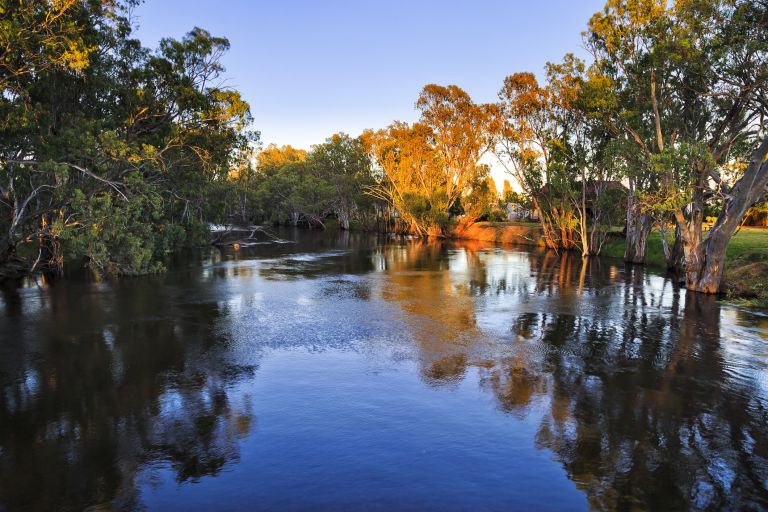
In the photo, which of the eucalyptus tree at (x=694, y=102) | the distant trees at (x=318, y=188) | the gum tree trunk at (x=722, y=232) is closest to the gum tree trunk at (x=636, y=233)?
the eucalyptus tree at (x=694, y=102)

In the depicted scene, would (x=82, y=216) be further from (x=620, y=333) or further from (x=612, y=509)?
(x=612, y=509)

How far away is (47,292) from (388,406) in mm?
18592

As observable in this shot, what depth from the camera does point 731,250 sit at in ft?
105

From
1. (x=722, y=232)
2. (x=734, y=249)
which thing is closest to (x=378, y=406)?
(x=722, y=232)

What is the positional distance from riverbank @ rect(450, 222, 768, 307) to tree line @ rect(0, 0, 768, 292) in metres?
1.30

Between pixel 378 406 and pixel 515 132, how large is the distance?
38.2 metres

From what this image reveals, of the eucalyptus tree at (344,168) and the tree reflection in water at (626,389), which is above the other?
the eucalyptus tree at (344,168)

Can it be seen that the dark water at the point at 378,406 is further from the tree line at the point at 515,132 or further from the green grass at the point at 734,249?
the green grass at the point at 734,249

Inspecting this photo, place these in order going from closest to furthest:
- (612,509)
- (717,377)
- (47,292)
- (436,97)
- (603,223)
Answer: (612,509)
(717,377)
(47,292)
(603,223)
(436,97)

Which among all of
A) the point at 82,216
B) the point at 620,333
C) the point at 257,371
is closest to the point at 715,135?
the point at 620,333

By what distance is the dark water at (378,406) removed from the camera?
676 centimetres

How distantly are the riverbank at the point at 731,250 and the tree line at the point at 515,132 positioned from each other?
1.30 metres

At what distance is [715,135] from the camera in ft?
73.9

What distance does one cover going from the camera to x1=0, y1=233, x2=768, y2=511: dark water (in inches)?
266
